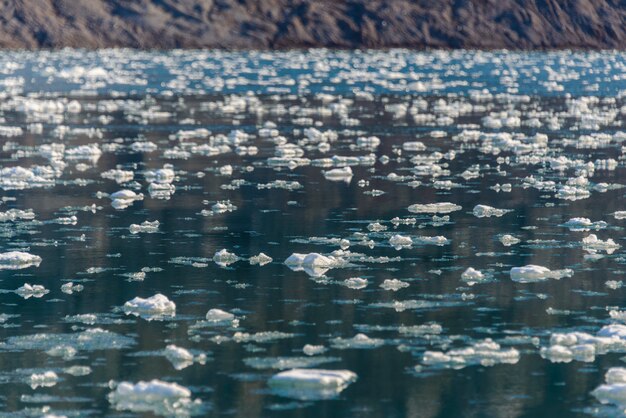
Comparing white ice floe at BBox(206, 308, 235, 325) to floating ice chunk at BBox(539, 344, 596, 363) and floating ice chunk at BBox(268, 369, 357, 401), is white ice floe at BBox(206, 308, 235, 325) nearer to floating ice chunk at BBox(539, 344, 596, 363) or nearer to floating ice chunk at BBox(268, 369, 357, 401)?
floating ice chunk at BBox(268, 369, 357, 401)

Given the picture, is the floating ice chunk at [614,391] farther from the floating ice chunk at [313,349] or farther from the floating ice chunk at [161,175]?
the floating ice chunk at [161,175]

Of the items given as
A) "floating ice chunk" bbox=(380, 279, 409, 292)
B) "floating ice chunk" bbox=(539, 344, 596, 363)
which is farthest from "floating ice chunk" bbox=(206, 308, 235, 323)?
"floating ice chunk" bbox=(539, 344, 596, 363)

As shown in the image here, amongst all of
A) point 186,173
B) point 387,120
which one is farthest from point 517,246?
point 387,120

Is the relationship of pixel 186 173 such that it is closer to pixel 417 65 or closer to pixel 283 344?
pixel 283 344

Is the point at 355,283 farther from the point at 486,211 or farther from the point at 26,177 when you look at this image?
the point at 26,177

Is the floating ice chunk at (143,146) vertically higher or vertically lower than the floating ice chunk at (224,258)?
higher

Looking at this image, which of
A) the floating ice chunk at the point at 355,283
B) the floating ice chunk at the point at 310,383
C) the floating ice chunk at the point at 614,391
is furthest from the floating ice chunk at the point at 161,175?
the floating ice chunk at the point at 614,391

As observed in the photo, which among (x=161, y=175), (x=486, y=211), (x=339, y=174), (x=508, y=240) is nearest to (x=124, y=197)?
(x=161, y=175)

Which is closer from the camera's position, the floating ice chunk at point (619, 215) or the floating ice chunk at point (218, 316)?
the floating ice chunk at point (218, 316)
